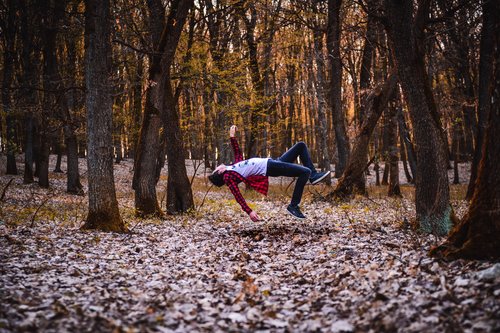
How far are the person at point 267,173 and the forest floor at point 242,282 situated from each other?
3.18ft

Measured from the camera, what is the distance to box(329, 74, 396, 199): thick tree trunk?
13.7 m

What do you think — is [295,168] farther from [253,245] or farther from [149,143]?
[149,143]

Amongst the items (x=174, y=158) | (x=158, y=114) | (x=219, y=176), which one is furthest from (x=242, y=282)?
(x=174, y=158)

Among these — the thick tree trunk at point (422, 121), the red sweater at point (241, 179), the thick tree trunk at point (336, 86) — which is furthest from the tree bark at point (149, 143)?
the thick tree trunk at point (336, 86)

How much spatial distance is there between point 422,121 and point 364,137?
7089mm

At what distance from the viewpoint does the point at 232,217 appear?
40.8ft

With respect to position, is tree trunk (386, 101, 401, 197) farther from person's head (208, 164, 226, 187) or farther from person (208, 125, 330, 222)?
person's head (208, 164, 226, 187)

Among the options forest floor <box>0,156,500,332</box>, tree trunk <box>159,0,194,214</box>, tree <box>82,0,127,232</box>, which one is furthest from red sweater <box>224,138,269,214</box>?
tree trunk <box>159,0,194,214</box>

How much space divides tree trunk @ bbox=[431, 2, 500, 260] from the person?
3.46 m

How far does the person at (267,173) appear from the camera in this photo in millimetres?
8086

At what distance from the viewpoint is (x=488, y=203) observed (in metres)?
4.61

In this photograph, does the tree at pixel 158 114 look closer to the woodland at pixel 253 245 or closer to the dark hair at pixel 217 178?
the woodland at pixel 253 245

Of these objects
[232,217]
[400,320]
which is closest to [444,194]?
[400,320]

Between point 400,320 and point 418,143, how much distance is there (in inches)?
167
